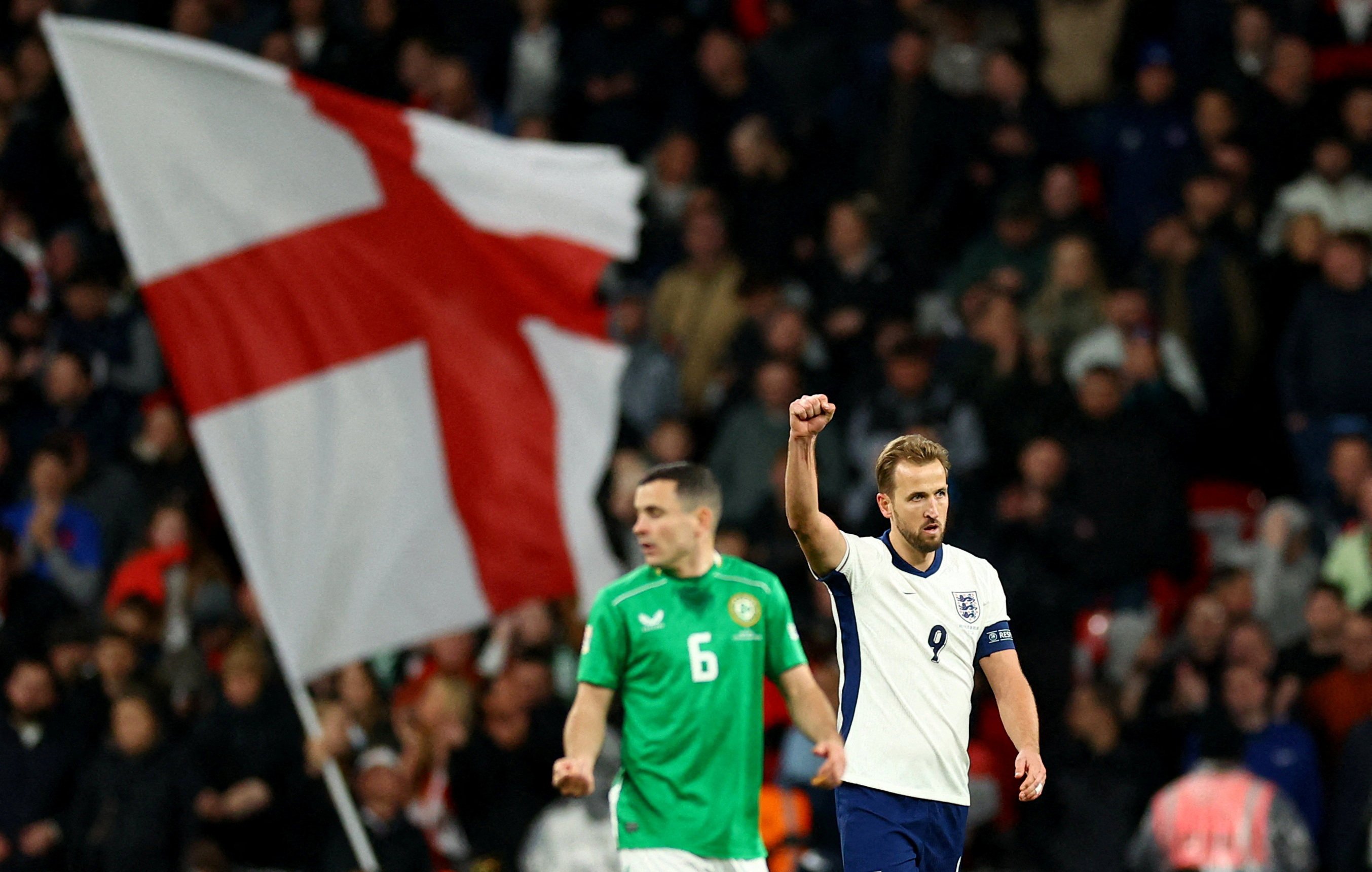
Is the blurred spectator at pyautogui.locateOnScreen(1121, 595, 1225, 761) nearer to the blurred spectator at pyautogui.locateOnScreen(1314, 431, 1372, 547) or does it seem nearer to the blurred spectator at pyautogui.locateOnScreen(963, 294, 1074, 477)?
the blurred spectator at pyautogui.locateOnScreen(1314, 431, 1372, 547)

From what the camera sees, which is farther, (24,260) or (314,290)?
(24,260)

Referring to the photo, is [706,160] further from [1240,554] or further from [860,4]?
[1240,554]

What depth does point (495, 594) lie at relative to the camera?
1149cm

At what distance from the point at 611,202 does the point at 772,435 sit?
2926mm

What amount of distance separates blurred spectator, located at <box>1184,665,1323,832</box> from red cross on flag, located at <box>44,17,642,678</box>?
365cm

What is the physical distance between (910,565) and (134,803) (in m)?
7.22

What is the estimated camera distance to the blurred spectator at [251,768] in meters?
13.3

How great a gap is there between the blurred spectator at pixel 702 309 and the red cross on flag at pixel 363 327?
378 centimetres

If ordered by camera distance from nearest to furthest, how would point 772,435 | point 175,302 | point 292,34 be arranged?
point 175,302 < point 772,435 < point 292,34

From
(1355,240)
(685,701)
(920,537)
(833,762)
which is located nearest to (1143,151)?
(1355,240)

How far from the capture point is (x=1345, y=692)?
12.3 m

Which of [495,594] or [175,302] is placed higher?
[175,302]

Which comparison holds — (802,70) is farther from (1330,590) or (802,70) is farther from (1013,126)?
(1330,590)

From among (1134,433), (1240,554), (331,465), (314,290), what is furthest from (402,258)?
(1240,554)
